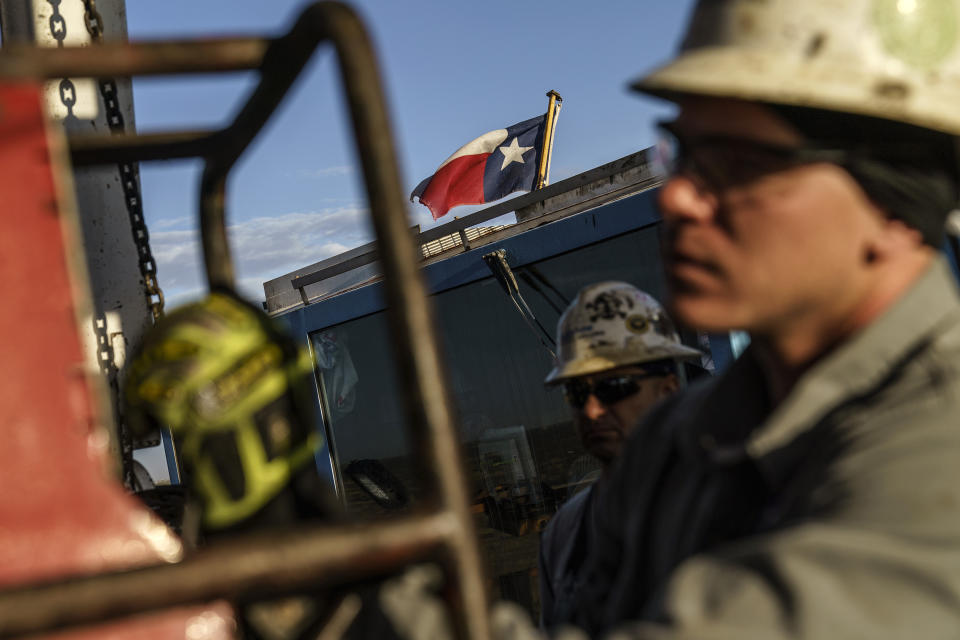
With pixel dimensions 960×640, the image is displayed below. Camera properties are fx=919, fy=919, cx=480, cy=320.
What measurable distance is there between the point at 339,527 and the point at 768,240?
0.68 metres

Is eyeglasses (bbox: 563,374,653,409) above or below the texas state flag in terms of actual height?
below

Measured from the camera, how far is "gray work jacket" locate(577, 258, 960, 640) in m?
0.92

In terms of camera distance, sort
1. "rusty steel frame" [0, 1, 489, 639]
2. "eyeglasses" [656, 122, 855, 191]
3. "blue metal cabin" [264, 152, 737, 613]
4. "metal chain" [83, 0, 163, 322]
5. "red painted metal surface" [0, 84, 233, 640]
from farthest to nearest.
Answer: "blue metal cabin" [264, 152, 737, 613], "metal chain" [83, 0, 163, 322], "eyeglasses" [656, 122, 855, 191], "red painted metal surface" [0, 84, 233, 640], "rusty steel frame" [0, 1, 489, 639]

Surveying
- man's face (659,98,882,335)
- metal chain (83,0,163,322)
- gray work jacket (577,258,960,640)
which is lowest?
gray work jacket (577,258,960,640)

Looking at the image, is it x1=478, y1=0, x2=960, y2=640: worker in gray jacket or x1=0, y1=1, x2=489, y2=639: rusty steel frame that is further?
x1=478, y1=0, x2=960, y2=640: worker in gray jacket

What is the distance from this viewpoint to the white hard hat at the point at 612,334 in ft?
11.2

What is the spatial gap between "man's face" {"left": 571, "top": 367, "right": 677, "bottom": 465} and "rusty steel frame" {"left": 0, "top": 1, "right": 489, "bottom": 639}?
225cm

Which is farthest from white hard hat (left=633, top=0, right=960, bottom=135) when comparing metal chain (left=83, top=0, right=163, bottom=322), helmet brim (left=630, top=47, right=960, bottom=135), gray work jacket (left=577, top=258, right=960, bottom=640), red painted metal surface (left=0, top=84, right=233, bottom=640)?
metal chain (left=83, top=0, right=163, bottom=322)

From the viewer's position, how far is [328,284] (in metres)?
8.00

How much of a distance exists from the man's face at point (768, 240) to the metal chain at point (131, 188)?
67.0 inches

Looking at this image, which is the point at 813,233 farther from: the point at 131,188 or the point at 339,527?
the point at 131,188

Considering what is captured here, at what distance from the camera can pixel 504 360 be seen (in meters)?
6.56

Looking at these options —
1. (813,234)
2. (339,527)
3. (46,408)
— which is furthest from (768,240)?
(46,408)

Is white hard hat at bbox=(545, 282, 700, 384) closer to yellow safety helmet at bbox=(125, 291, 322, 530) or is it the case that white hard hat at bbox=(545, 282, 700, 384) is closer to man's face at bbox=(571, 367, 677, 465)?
man's face at bbox=(571, 367, 677, 465)
